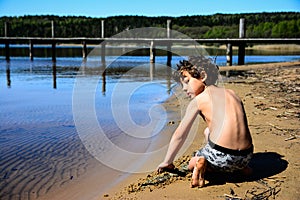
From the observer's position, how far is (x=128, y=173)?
3986 millimetres

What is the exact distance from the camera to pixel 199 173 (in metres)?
3.15

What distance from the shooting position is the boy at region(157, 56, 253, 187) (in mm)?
3182

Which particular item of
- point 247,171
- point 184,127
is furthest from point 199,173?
point 247,171

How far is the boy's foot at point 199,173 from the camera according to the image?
314 cm

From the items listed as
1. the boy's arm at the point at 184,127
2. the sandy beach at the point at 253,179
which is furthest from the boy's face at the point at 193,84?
the sandy beach at the point at 253,179

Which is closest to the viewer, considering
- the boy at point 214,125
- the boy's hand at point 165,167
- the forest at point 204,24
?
the boy at point 214,125

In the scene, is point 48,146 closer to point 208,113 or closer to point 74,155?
point 74,155

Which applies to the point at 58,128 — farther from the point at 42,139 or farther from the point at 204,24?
the point at 204,24

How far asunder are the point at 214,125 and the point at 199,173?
0.46 m

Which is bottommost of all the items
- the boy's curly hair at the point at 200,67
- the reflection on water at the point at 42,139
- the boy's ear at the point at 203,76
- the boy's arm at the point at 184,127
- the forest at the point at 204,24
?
the reflection on water at the point at 42,139

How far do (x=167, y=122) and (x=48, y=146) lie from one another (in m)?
2.38

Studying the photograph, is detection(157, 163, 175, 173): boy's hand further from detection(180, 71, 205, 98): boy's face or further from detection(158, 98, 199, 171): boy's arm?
detection(180, 71, 205, 98): boy's face

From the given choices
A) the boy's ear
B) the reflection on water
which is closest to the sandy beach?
the reflection on water

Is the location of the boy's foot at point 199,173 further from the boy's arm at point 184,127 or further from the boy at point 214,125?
the boy's arm at point 184,127
